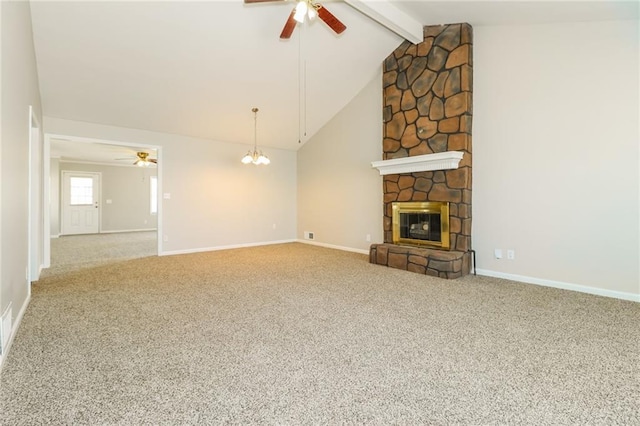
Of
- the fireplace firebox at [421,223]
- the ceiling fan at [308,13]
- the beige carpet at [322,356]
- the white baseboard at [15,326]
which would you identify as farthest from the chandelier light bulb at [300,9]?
the white baseboard at [15,326]

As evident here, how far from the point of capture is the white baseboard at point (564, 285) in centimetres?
337

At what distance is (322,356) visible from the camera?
6.91 ft

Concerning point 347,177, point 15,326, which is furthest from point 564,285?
point 15,326

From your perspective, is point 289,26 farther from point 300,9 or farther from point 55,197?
point 55,197

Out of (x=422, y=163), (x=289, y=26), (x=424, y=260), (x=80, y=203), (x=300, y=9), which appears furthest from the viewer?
(x=80, y=203)

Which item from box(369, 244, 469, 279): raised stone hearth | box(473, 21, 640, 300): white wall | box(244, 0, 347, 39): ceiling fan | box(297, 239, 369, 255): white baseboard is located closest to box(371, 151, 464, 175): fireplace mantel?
box(473, 21, 640, 300): white wall

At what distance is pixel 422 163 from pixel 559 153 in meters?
1.66

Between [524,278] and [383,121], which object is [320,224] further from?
[524,278]

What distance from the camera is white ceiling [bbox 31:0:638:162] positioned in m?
3.66

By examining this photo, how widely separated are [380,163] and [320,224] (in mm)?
2532

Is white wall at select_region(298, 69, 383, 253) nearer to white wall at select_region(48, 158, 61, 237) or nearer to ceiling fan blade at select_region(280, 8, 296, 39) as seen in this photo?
ceiling fan blade at select_region(280, 8, 296, 39)

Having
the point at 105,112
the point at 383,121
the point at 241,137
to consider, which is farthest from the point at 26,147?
the point at 383,121

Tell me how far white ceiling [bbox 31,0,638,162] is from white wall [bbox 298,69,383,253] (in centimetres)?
55

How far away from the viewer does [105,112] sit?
528 centimetres
